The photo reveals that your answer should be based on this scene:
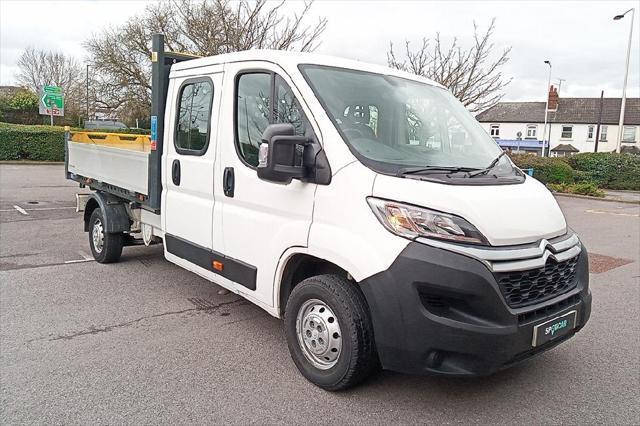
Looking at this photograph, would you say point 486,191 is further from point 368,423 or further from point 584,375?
point 584,375

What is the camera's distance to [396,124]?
12.1 ft

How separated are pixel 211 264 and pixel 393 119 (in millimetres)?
1978

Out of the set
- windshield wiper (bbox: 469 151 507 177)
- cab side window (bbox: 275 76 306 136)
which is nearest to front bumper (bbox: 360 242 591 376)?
windshield wiper (bbox: 469 151 507 177)

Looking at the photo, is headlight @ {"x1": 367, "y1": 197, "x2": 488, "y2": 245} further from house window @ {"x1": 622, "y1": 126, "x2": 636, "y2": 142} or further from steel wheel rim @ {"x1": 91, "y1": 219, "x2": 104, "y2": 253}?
house window @ {"x1": 622, "y1": 126, "x2": 636, "y2": 142}

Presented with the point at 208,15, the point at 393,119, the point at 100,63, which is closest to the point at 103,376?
the point at 393,119

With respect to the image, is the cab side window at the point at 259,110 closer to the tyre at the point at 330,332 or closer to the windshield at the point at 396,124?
the windshield at the point at 396,124

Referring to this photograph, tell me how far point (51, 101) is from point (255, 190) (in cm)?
2941

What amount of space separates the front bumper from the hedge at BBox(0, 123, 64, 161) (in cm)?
2550

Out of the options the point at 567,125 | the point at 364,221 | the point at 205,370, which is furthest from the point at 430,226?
the point at 567,125

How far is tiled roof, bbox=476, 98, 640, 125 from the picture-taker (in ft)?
174

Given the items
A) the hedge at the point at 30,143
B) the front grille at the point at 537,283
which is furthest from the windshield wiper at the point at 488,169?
the hedge at the point at 30,143

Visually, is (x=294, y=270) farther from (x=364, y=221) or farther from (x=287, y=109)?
(x=287, y=109)

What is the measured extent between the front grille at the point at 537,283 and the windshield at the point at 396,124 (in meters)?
0.82

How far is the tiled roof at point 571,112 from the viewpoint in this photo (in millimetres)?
53044
